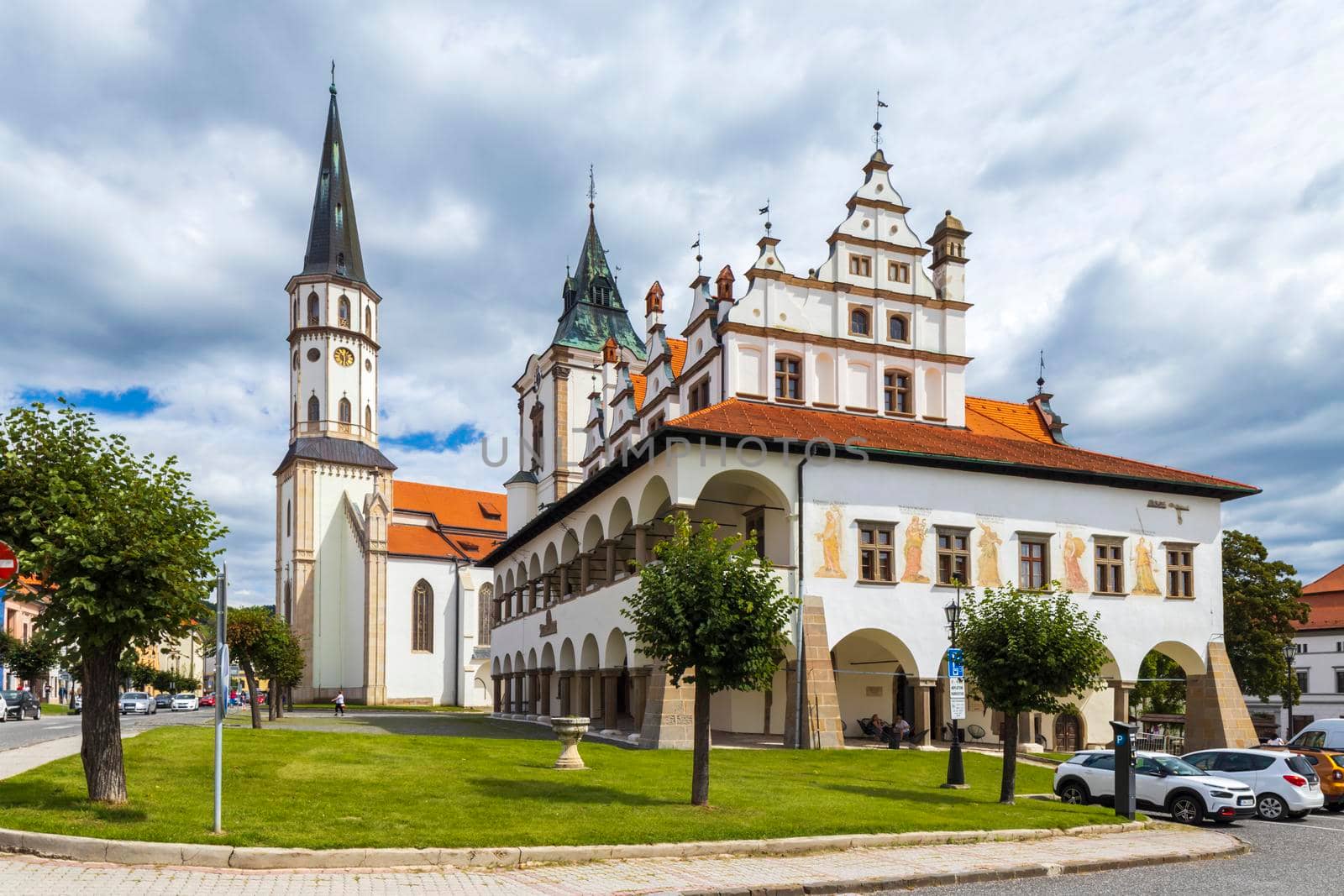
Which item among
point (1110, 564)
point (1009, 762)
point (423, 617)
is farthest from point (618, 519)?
point (423, 617)

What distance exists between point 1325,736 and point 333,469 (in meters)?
65.3

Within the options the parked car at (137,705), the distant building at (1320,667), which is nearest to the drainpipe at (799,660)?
the parked car at (137,705)

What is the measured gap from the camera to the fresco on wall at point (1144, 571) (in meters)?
35.6

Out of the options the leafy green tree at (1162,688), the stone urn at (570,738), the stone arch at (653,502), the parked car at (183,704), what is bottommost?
the parked car at (183,704)

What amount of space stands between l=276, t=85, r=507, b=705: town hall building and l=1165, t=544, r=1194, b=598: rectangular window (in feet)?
166

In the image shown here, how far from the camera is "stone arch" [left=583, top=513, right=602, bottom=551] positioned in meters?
37.8

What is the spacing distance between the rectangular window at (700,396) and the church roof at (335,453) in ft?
151

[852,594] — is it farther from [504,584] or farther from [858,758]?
[504,584]

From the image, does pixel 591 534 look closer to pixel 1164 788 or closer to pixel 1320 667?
pixel 1164 788

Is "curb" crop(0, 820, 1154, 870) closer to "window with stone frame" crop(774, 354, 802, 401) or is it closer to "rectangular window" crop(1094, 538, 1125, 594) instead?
"window with stone frame" crop(774, 354, 802, 401)

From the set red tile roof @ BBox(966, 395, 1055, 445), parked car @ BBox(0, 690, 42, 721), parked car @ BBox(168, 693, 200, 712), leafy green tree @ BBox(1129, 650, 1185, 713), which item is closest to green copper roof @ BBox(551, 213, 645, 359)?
red tile roof @ BBox(966, 395, 1055, 445)

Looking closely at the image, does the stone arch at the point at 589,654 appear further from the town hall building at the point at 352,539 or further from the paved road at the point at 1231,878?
the town hall building at the point at 352,539

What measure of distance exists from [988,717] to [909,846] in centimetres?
2216

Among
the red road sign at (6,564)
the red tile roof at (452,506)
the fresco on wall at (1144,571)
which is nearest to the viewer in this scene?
the red road sign at (6,564)
